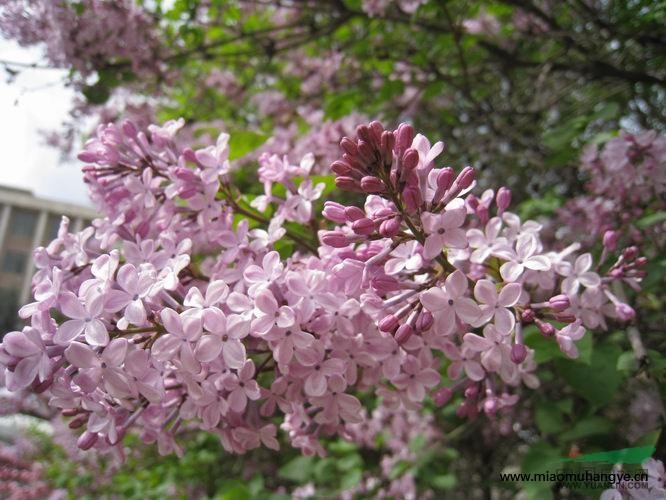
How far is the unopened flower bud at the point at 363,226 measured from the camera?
1105 millimetres

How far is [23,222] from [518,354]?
5.75 m

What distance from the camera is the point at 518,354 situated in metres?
1.14

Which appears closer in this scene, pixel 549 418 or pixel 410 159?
pixel 410 159

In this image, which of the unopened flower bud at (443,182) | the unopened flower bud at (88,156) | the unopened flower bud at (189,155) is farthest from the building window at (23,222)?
the unopened flower bud at (443,182)

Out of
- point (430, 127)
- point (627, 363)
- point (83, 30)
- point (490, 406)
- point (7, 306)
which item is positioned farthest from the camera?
point (7, 306)

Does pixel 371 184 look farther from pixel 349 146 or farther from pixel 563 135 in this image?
pixel 563 135

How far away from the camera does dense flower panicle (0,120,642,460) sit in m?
1.07

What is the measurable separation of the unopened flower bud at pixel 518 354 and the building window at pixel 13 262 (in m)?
7.47

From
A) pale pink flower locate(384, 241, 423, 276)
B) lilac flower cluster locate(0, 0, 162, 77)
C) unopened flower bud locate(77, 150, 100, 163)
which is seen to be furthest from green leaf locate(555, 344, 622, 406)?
lilac flower cluster locate(0, 0, 162, 77)

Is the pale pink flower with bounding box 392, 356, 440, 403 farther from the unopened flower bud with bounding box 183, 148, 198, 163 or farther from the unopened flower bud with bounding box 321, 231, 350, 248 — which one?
the unopened flower bud with bounding box 183, 148, 198, 163

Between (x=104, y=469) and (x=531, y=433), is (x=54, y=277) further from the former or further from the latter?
(x=104, y=469)

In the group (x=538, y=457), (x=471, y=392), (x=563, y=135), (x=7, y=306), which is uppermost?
(x=563, y=135)

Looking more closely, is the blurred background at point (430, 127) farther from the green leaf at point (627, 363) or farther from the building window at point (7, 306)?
the building window at point (7, 306)

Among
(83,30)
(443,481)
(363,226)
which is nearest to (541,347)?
(363,226)
